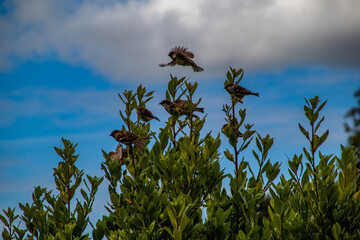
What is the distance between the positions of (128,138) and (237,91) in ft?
4.81

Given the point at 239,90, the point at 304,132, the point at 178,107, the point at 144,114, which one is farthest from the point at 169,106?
the point at 304,132

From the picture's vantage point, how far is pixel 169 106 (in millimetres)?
5500

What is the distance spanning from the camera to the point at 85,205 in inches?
222

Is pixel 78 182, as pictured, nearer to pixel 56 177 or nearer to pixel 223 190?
pixel 56 177

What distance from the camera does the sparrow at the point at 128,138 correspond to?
5.00 metres

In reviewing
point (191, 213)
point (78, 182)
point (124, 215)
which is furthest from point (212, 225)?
point (78, 182)

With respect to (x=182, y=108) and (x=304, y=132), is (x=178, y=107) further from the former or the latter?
(x=304, y=132)

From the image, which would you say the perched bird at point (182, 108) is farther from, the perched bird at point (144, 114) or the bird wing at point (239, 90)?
the bird wing at point (239, 90)

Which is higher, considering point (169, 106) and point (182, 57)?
point (182, 57)

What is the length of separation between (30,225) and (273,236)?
341 centimetres

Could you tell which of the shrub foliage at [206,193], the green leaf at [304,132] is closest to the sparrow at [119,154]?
the shrub foliage at [206,193]

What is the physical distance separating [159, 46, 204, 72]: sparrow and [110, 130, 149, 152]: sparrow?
52.0 inches

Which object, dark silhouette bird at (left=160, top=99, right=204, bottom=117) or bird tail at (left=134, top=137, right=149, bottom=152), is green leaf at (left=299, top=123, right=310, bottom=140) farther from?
bird tail at (left=134, top=137, right=149, bottom=152)

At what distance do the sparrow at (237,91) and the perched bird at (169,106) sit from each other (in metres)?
0.72
